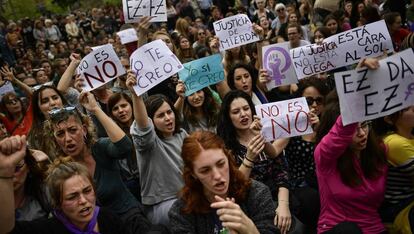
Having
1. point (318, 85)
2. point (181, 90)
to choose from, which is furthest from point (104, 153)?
point (318, 85)

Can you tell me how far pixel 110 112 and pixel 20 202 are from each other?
1.60 meters

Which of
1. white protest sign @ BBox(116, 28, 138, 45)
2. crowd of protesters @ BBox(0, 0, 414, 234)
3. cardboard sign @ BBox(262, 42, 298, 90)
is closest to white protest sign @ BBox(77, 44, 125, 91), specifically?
crowd of protesters @ BBox(0, 0, 414, 234)

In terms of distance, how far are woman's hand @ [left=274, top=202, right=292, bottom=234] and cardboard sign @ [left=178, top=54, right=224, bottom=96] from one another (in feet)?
5.83

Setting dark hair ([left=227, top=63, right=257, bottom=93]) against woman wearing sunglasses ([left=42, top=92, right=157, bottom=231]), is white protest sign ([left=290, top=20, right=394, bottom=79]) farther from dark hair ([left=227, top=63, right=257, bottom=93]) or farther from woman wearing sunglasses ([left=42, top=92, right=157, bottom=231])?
woman wearing sunglasses ([left=42, top=92, right=157, bottom=231])

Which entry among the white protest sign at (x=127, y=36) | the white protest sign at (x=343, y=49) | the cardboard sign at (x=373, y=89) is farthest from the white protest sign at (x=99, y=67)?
the white protest sign at (x=127, y=36)

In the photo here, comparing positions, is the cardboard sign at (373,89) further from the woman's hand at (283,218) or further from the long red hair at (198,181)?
the woman's hand at (283,218)

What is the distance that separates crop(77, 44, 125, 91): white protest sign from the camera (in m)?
4.51

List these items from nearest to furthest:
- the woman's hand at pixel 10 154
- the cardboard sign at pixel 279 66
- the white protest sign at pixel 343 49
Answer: the woman's hand at pixel 10 154, the white protest sign at pixel 343 49, the cardboard sign at pixel 279 66

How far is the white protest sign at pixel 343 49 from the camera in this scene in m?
4.36

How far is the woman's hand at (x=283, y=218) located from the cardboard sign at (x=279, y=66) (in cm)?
210

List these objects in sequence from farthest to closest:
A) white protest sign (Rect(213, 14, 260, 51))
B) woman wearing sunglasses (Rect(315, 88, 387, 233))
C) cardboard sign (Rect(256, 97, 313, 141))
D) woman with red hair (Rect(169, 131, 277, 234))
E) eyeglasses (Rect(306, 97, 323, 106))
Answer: white protest sign (Rect(213, 14, 260, 51)) → eyeglasses (Rect(306, 97, 323, 106)) → cardboard sign (Rect(256, 97, 313, 141)) → woman wearing sunglasses (Rect(315, 88, 387, 233)) → woman with red hair (Rect(169, 131, 277, 234))

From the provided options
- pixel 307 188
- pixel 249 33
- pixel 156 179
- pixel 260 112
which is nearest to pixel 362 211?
pixel 307 188

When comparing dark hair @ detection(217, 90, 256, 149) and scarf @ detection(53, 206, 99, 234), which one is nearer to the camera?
scarf @ detection(53, 206, 99, 234)

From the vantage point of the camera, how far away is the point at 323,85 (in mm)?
4539
